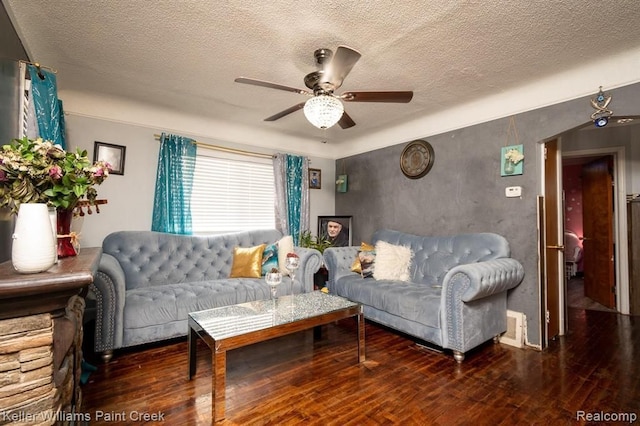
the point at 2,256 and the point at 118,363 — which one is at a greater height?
the point at 2,256

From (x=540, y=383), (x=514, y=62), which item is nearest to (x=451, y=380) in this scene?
(x=540, y=383)

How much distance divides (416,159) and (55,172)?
3543 millimetres

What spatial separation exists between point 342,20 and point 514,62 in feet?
5.08

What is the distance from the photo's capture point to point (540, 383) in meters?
2.07

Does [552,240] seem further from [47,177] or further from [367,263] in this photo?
[47,177]

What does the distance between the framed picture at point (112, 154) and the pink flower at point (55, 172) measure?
2.10 metres

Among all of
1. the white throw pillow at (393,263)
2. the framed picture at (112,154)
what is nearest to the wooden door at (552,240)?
the white throw pillow at (393,263)

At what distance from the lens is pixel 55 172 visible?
4.22ft

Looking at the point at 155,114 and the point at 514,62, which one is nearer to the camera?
the point at 514,62

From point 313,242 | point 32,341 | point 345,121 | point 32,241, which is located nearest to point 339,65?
point 345,121

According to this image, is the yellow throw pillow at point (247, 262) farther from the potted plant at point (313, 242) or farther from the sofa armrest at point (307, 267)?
the potted plant at point (313, 242)

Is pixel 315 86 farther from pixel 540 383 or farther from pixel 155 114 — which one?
pixel 540 383

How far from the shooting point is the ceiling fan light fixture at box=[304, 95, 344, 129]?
→ 1985mm

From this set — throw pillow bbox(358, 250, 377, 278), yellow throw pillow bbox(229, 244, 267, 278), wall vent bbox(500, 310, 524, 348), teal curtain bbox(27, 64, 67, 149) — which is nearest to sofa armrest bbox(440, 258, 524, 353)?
wall vent bbox(500, 310, 524, 348)
